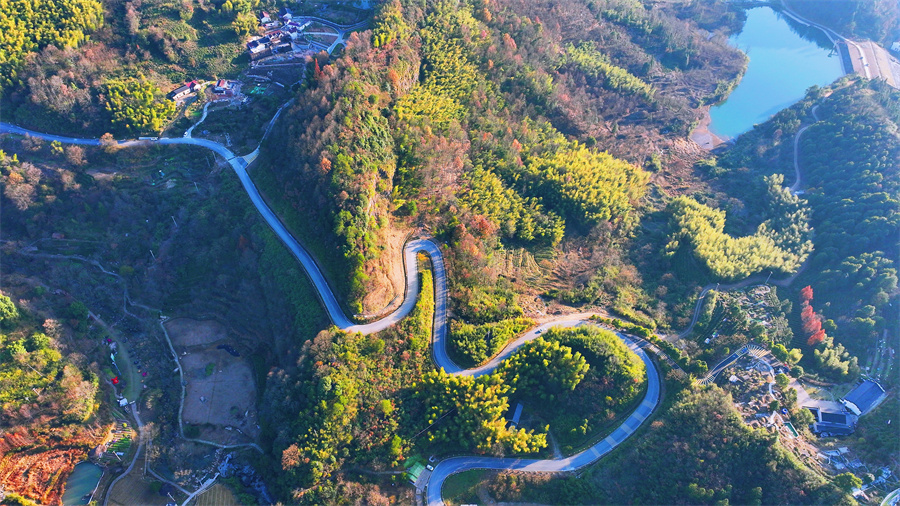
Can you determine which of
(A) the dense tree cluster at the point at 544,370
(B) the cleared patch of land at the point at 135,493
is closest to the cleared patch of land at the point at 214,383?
(B) the cleared patch of land at the point at 135,493

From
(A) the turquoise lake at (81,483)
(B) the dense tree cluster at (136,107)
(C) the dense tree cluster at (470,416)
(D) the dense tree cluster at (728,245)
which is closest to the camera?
(C) the dense tree cluster at (470,416)

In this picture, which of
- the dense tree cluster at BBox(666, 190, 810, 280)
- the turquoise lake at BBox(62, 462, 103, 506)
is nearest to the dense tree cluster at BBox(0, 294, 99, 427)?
the turquoise lake at BBox(62, 462, 103, 506)

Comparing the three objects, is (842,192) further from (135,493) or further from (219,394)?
(135,493)

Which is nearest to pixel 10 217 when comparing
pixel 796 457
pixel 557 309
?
pixel 557 309

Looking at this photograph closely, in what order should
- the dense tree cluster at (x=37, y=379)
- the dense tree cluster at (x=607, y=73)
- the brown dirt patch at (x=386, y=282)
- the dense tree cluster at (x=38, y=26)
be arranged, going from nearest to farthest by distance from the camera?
the dense tree cluster at (x=37, y=379)
the brown dirt patch at (x=386, y=282)
the dense tree cluster at (x=38, y=26)
the dense tree cluster at (x=607, y=73)

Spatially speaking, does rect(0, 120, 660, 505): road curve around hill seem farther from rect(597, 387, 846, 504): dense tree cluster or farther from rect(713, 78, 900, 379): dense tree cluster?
rect(713, 78, 900, 379): dense tree cluster

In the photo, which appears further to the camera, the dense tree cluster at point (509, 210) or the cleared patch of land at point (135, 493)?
the dense tree cluster at point (509, 210)

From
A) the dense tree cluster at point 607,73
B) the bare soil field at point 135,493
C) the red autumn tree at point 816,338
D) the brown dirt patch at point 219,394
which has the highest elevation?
the dense tree cluster at point 607,73

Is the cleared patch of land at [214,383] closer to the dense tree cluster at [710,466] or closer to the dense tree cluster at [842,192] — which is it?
the dense tree cluster at [710,466]
